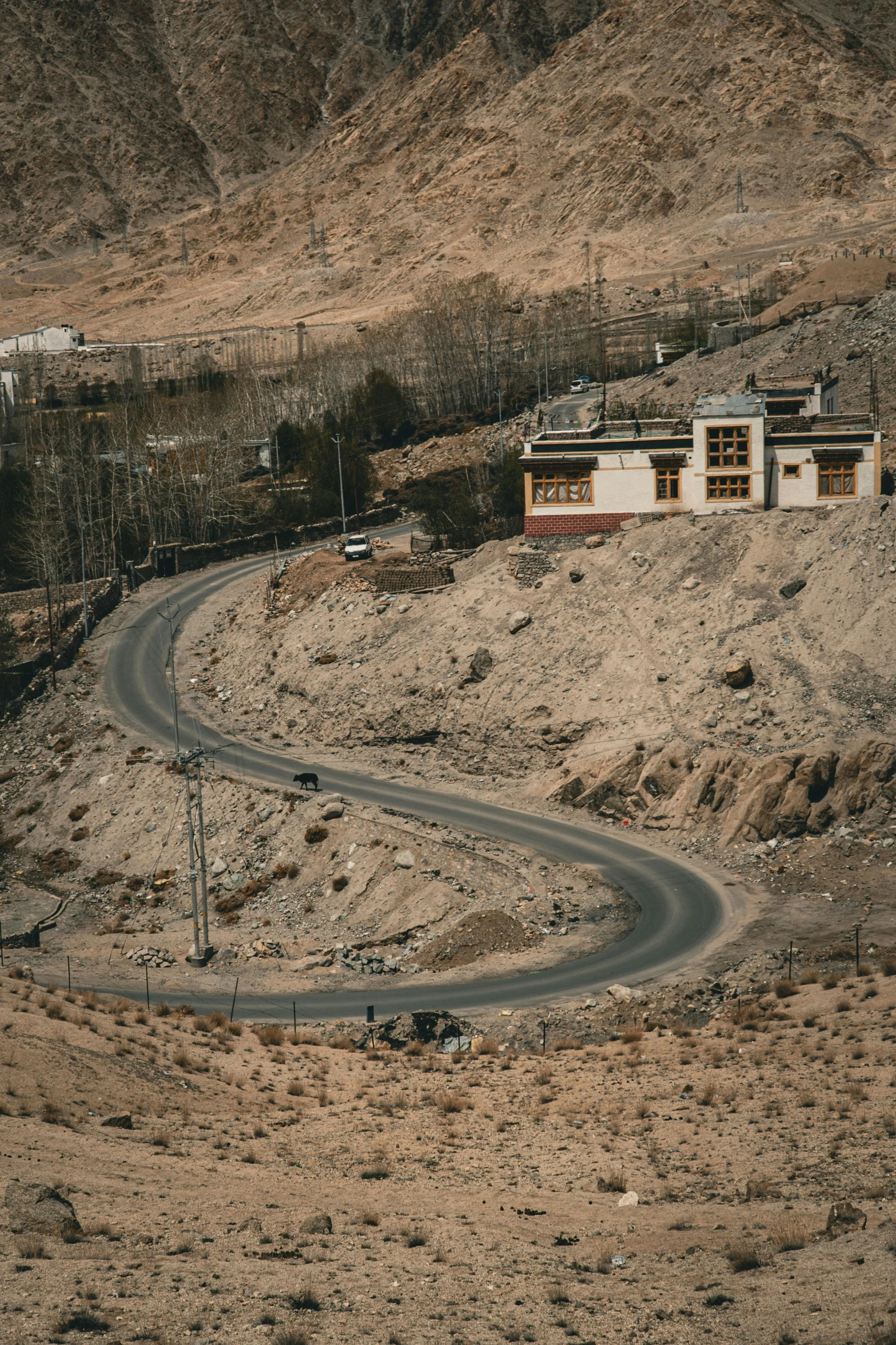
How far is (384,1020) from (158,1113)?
11.2 m

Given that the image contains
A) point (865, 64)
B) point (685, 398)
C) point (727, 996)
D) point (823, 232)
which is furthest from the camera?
point (865, 64)

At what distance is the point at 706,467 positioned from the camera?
64.5 m

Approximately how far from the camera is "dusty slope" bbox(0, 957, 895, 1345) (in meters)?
20.4

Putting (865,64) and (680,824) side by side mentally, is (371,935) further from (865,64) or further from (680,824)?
(865,64)

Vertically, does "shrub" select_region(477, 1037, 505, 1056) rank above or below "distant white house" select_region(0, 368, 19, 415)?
below

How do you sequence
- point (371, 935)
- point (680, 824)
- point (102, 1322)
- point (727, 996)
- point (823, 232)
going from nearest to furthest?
point (102, 1322)
point (727, 996)
point (371, 935)
point (680, 824)
point (823, 232)

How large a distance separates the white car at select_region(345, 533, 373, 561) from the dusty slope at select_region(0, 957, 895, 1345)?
39412mm

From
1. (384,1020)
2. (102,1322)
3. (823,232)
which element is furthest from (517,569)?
(823,232)

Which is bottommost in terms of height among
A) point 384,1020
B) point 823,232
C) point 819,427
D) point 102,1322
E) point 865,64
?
point 384,1020

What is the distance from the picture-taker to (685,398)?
9812 cm

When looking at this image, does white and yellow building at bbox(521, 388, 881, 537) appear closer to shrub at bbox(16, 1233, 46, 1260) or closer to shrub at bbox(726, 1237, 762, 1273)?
shrub at bbox(726, 1237, 762, 1273)

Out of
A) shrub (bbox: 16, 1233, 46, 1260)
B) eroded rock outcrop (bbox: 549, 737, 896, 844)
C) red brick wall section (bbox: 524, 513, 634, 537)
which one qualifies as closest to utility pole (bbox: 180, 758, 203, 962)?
eroded rock outcrop (bbox: 549, 737, 896, 844)

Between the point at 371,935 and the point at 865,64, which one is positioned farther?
the point at 865,64

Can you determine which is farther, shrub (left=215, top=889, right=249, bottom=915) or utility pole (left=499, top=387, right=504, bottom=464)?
utility pole (left=499, top=387, right=504, bottom=464)
